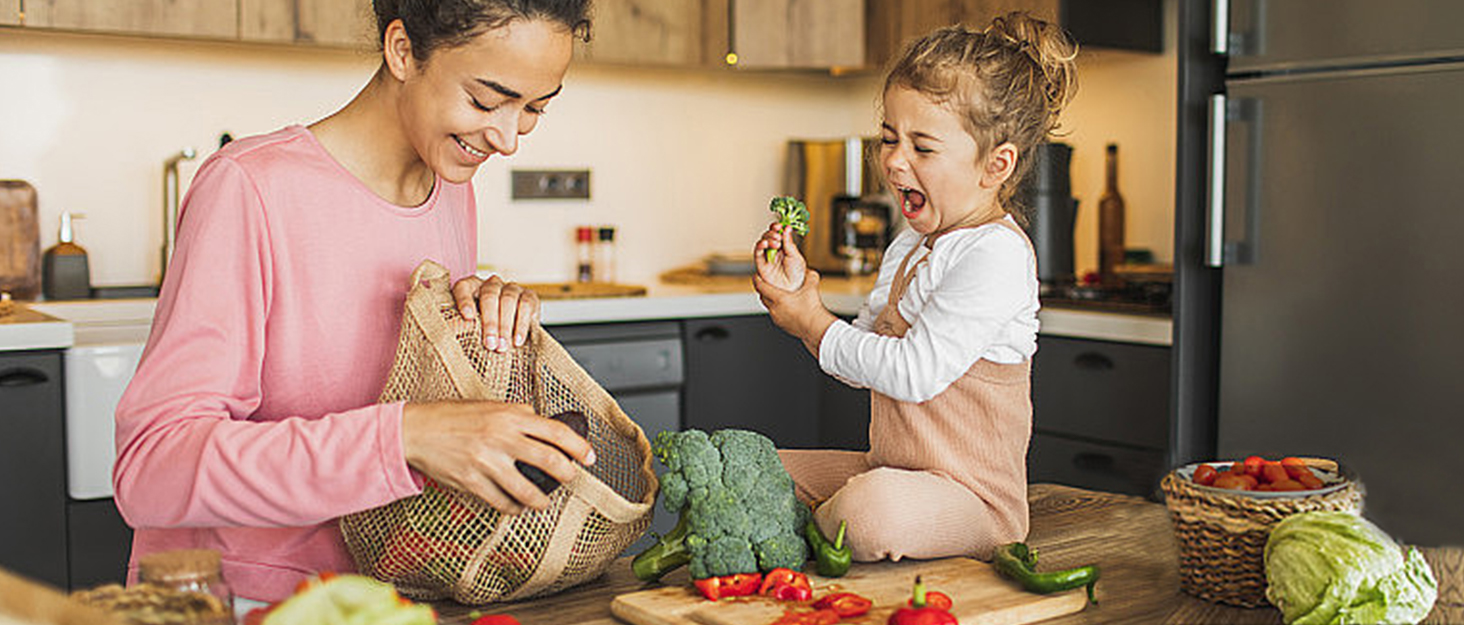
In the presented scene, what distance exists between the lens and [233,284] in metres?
1.34

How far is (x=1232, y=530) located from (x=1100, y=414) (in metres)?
2.04

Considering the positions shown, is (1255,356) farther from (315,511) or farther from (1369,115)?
(315,511)

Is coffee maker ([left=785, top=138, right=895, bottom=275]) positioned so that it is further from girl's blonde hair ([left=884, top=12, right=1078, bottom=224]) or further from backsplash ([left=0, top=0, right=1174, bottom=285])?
girl's blonde hair ([left=884, top=12, right=1078, bottom=224])

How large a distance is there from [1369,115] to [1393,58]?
0.12 metres

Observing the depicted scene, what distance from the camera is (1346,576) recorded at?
112cm

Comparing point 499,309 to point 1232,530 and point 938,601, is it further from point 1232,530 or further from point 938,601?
point 1232,530

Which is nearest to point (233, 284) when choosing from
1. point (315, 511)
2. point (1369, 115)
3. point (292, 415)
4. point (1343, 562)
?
point (292, 415)

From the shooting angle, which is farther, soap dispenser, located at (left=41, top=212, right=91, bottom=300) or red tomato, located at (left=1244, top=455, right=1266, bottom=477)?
soap dispenser, located at (left=41, top=212, right=91, bottom=300)

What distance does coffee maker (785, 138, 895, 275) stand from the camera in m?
4.21

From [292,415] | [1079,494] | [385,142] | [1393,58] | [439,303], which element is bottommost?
[1079,494]

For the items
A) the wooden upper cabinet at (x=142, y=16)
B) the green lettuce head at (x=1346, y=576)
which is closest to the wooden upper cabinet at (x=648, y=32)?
the wooden upper cabinet at (x=142, y=16)

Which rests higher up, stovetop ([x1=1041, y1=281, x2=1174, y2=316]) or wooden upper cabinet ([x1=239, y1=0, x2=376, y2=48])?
wooden upper cabinet ([x1=239, y1=0, x2=376, y2=48])

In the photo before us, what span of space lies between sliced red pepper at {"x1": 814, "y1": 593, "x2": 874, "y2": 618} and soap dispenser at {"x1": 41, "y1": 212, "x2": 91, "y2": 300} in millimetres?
2670

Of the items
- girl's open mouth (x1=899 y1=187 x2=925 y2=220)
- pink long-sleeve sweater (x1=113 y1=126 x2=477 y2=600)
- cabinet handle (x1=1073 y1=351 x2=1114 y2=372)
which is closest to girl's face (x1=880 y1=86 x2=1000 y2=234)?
girl's open mouth (x1=899 y1=187 x2=925 y2=220)
